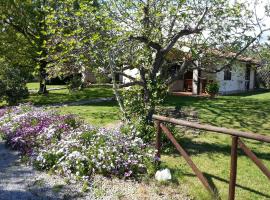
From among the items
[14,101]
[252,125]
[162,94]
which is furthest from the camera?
[14,101]

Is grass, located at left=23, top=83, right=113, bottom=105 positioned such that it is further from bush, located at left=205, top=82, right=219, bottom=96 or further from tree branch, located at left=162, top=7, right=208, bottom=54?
tree branch, located at left=162, top=7, right=208, bottom=54

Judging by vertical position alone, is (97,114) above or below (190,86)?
below

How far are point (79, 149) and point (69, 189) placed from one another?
1.48 meters

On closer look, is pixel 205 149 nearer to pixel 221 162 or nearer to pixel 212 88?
pixel 221 162

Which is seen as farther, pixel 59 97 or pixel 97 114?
pixel 59 97

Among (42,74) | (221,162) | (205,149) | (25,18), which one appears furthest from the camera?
(25,18)

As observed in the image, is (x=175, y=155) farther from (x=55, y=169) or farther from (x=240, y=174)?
(x=55, y=169)

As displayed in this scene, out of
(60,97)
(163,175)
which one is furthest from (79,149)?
(60,97)

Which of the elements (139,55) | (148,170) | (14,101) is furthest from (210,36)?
(14,101)

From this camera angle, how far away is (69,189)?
6.33 m

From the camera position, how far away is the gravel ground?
6055 millimetres

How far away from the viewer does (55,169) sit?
7.30m

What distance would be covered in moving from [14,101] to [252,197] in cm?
1513

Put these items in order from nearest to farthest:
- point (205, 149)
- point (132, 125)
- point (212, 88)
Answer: point (132, 125) → point (205, 149) → point (212, 88)
